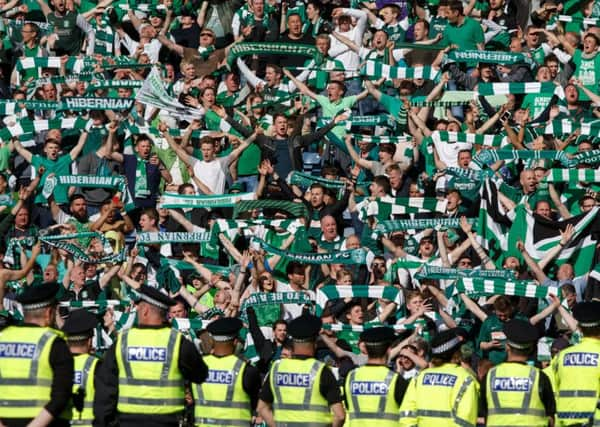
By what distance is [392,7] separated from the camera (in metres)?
30.0

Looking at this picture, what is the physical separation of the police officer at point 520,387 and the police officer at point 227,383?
2.31 metres

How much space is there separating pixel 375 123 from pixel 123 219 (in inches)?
153

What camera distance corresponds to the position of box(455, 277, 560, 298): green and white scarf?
21953 mm

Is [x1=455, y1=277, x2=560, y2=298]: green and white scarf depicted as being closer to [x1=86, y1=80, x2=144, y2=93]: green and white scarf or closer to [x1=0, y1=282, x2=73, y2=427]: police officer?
[x1=0, y1=282, x2=73, y2=427]: police officer

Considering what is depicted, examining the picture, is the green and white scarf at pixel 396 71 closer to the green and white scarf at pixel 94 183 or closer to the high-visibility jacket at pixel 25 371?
the green and white scarf at pixel 94 183

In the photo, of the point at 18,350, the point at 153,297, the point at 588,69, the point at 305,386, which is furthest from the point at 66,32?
the point at 18,350

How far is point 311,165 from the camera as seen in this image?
90.0ft

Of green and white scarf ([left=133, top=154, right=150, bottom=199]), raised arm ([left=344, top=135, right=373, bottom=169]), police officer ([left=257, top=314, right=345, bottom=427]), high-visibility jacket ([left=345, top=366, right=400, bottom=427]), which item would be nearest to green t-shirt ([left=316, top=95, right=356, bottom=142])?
raised arm ([left=344, top=135, right=373, bottom=169])

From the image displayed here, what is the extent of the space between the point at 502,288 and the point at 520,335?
17.2 feet

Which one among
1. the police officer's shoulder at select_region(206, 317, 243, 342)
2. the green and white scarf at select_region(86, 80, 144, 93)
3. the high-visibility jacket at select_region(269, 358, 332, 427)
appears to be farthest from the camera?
the green and white scarf at select_region(86, 80, 144, 93)

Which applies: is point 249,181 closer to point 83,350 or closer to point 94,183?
point 94,183

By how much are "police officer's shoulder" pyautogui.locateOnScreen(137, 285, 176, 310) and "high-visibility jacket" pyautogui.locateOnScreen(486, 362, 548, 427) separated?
309 centimetres

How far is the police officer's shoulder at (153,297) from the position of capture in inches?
641

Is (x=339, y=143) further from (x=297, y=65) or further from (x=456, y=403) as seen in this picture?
(x=456, y=403)
